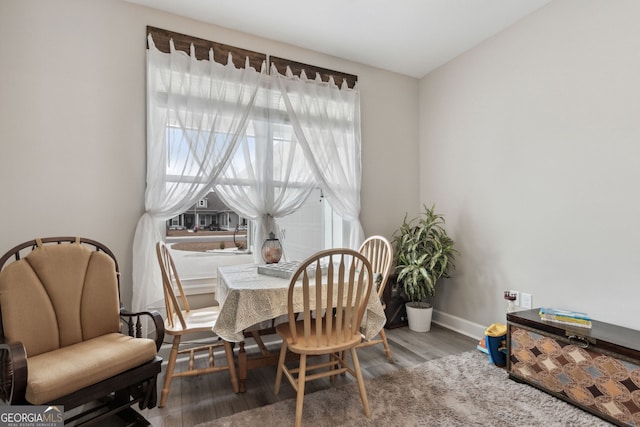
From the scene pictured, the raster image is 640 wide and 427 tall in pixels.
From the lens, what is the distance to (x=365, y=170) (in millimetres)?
3545

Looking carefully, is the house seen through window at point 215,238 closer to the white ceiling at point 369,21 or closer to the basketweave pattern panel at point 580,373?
the white ceiling at point 369,21

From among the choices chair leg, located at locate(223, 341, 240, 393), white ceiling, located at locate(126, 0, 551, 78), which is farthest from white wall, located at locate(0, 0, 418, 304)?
chair leg, located at locate(223, 341, 240, 393)

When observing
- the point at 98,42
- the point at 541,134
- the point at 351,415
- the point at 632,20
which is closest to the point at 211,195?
the point at 98,42

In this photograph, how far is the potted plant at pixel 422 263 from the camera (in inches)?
122

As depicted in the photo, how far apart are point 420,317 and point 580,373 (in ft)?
4.79

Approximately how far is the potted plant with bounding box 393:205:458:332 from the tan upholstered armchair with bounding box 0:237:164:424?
2288 mm

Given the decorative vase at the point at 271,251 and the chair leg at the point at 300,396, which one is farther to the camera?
the decorative vase at the point at 271,251

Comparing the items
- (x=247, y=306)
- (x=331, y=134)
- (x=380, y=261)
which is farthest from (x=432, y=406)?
(x=331, y=134)

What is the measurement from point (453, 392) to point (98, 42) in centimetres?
362

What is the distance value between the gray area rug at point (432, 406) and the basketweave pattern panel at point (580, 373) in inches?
3.4

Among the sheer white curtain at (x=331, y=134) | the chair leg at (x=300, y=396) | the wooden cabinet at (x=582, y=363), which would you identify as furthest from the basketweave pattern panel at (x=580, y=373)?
the sheer white curtain at (x=331, y=134)

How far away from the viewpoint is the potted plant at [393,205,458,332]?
3107 millimetres

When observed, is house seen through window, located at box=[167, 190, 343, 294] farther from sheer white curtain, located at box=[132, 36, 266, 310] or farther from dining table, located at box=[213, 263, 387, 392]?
dining table, located at box=[213, 263, 387, 392]

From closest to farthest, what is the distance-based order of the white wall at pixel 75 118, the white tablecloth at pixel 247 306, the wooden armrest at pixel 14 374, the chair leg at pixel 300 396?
the wooden armrest at pixel 14 374 < the chair leg at pixel 300 396 < the white tablecloth at pixel 247 306 < the white wall at pixel 75 118
